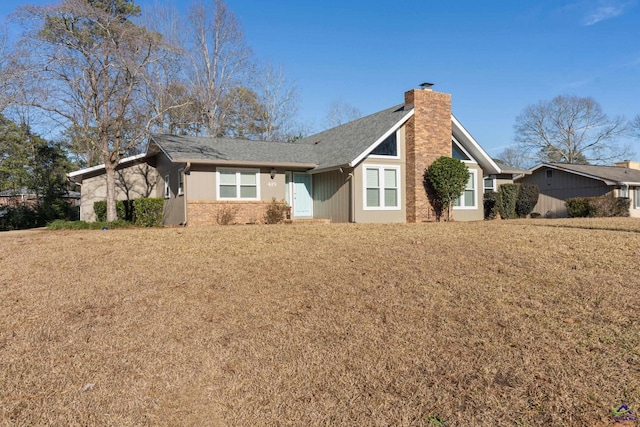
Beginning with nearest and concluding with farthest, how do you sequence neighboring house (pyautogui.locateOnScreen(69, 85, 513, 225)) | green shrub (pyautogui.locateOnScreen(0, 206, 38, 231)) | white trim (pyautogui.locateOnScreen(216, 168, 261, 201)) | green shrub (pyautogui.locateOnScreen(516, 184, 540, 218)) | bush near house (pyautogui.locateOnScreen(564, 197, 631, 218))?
neighboring house (pyautogui.locateOnScreen(69, 85, 513, 225)), white trim (pyautogui.locateOnScreen(216, 168, 261, 201)), bush near house (pyautogui.locateOnScreen(564, 197, 631, 218)), green shrub (pyautogui.locateOnScreen(516, 184, 540, 218)), green shrub (pyautogui.locateOnScreen(0, 206, 38, 231))

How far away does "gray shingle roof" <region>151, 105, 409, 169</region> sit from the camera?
1677 cm

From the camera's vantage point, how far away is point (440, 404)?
11.0ft

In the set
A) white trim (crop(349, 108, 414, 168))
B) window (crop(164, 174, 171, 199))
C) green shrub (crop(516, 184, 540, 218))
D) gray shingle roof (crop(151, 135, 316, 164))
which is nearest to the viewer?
white trim (crop(349, 108, 414, 168))

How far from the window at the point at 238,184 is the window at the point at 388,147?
4.72 metres

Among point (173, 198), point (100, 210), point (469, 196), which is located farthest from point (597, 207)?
point (100, 210)

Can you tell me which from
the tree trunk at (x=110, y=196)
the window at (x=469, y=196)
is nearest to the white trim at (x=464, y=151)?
the window at (x=469, y=196)

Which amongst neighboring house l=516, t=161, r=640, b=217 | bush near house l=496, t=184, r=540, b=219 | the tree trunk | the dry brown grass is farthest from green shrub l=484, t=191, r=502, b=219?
the tree trunk

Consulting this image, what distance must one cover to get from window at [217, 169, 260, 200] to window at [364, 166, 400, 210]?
13.9 ft

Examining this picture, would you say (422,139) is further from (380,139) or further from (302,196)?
(302,196)

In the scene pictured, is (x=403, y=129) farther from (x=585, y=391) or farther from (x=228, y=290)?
(x=585, y=391)

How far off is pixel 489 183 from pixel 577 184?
28.8 ft

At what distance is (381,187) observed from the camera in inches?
677

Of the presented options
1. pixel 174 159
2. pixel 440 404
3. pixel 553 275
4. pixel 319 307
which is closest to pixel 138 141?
pixel 174 159

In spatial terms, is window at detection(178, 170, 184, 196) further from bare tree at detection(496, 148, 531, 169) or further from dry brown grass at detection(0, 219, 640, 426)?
bare tree at detection(496, 148, 531, 169)
